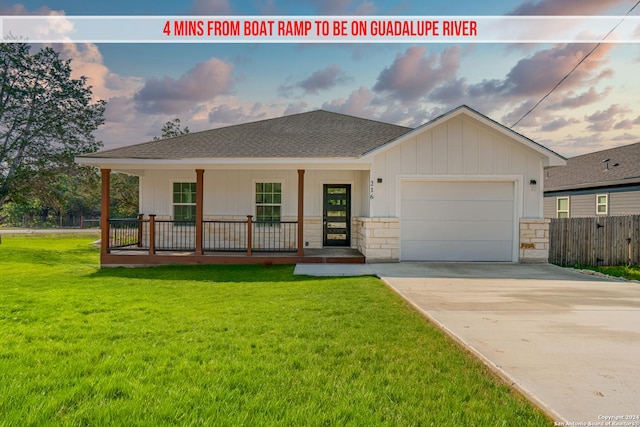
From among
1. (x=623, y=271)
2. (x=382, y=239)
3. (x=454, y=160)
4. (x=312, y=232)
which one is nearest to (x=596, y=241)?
(x=623, y=271)

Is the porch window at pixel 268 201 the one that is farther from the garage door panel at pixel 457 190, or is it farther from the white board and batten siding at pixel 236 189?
the garage door panel at pixel 457 190

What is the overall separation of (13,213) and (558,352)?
48.5m

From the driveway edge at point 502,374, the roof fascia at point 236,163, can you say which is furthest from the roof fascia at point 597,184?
the driveway edge at point 502,374

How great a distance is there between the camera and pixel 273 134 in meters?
12.1

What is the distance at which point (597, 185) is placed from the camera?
51.0 feet

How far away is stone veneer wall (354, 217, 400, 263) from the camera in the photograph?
31.1ft

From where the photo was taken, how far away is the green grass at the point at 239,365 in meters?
2.34

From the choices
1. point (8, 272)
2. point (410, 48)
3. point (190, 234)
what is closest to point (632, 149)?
point (410, 48)

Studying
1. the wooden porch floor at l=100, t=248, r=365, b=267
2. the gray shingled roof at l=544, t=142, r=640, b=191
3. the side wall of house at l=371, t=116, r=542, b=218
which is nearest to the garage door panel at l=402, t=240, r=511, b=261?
the side wall of house at l=371, t=116, r=542, b=218

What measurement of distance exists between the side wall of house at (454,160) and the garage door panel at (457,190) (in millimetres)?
274

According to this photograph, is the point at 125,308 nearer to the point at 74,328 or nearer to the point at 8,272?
the point at 74,328

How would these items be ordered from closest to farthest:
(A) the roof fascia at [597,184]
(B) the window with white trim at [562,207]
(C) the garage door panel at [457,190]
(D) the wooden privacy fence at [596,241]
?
1. (C) the garage door panel at [457,190]
2. (D) the wooden privacy fence at [596,241]
3. (A) the roof fascia at [597,184]
4. (B) the window with white trim at [562,207]

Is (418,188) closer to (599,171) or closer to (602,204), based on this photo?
(602,204)

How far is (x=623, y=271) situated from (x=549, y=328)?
685 cm
